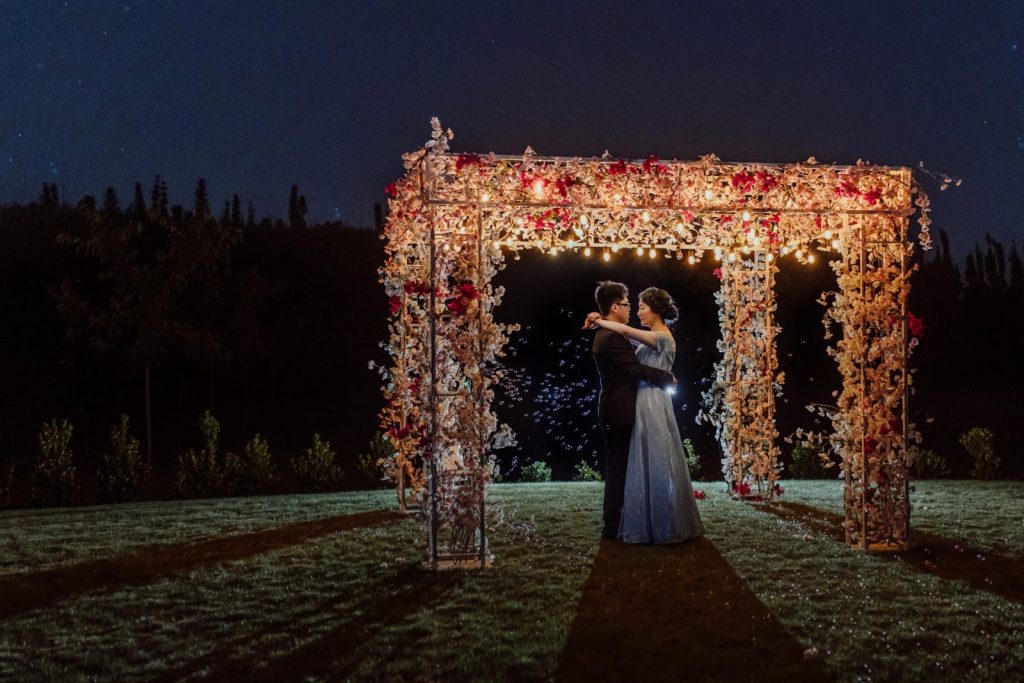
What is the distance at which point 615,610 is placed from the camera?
18.9ft

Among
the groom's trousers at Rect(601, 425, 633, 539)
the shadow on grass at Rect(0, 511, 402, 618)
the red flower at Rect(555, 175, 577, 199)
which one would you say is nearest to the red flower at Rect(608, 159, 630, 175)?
the red flower at Rect(555, 175, 577, 199)

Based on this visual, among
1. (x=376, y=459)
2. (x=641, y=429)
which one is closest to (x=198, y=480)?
(x=376, y=459)

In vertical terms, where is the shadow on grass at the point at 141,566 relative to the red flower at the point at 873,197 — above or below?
below

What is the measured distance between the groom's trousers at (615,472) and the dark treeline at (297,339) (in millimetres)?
7398

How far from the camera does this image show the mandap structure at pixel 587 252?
23.2ft

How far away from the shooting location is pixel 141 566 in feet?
23.8

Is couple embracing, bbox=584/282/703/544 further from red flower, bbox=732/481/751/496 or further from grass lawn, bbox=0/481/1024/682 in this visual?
red flower, bbox=732/481/751/496

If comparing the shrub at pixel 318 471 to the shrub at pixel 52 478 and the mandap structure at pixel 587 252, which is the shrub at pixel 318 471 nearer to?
the shrub at pixel 52 478

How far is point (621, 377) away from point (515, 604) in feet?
8.95

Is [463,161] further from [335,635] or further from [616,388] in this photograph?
[335,635]

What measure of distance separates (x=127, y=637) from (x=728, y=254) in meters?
7.53

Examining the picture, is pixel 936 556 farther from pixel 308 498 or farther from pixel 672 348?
pixel 308 498

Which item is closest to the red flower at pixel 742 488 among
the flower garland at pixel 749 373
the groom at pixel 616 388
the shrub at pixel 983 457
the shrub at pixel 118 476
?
the flower garland at pixel 749 373

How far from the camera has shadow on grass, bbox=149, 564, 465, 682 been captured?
4.67 m
